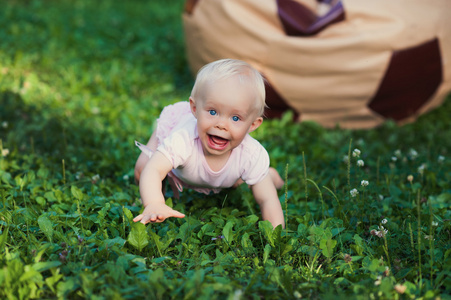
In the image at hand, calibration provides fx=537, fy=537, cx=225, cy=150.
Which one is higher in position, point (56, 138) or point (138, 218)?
point (138, 218)

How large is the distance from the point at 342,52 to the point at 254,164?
6.01 feet

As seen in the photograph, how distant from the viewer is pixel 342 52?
159 inches

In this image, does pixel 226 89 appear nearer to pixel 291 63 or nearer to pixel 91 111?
pixel 291 63

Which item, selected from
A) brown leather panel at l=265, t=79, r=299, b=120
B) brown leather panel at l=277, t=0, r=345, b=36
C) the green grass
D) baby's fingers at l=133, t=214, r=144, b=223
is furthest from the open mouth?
brown leather panel at l=277, t=0, r=345, b=36

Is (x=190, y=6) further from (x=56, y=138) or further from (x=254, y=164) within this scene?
(x=254, y=164)

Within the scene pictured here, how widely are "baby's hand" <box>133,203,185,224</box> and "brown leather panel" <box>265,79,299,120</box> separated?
2113 mm

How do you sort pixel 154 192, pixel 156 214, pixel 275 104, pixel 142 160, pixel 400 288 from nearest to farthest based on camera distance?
pixel 400 288, pixel 156 214, pixel 154 192, pixel 142 160, pixel 275 104

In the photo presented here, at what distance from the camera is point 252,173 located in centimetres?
257

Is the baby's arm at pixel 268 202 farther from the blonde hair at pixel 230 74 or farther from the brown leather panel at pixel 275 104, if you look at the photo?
the brown leather panel at pixel 275 104

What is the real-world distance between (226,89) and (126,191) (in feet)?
3.27

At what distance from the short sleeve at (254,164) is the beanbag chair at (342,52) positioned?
5.58 feet

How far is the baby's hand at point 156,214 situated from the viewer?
225 cm

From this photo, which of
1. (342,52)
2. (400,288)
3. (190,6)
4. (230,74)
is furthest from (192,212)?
(190,6)

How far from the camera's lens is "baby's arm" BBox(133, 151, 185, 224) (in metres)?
2.26
